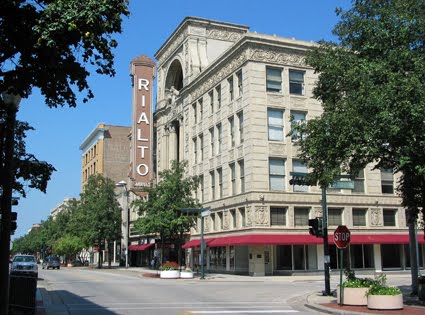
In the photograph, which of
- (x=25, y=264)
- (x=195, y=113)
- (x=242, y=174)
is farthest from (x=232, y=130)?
(x=25, y=264)

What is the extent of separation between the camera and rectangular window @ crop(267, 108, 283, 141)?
42.8m

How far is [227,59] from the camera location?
1811 inches

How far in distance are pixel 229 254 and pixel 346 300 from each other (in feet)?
89.8

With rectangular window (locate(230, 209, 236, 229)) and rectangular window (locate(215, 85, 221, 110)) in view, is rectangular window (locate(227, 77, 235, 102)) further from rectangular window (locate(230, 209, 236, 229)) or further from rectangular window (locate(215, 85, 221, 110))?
rectangular window (locate(230, 209, 236, 229))

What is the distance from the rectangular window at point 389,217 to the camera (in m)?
45.6

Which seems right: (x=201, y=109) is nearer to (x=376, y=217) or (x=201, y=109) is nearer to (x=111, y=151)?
(x=376, y=217)

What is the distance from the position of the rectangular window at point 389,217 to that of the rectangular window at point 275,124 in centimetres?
1166

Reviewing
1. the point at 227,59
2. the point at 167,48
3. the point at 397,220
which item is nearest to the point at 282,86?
the point at 227,59

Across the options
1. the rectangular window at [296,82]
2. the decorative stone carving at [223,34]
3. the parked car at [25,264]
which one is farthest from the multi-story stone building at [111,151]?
the parked car at [25,264]

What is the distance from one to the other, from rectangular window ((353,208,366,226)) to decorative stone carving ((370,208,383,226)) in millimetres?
648

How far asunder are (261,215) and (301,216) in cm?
397

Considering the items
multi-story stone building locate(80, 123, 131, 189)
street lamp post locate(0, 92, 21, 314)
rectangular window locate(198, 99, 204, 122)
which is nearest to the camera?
street lamp post locate(0, 92, 21, 314)

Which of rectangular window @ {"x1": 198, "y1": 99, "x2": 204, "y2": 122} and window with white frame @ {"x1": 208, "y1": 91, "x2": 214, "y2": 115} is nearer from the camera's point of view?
window with white frame @ {"x1": 208, "y1": 91, "x2": 214, "y2": 115}

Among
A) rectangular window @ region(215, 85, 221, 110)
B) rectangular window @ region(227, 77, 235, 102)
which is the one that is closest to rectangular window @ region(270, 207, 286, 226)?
rectangular window @ region(227, 77, 235, 102)
